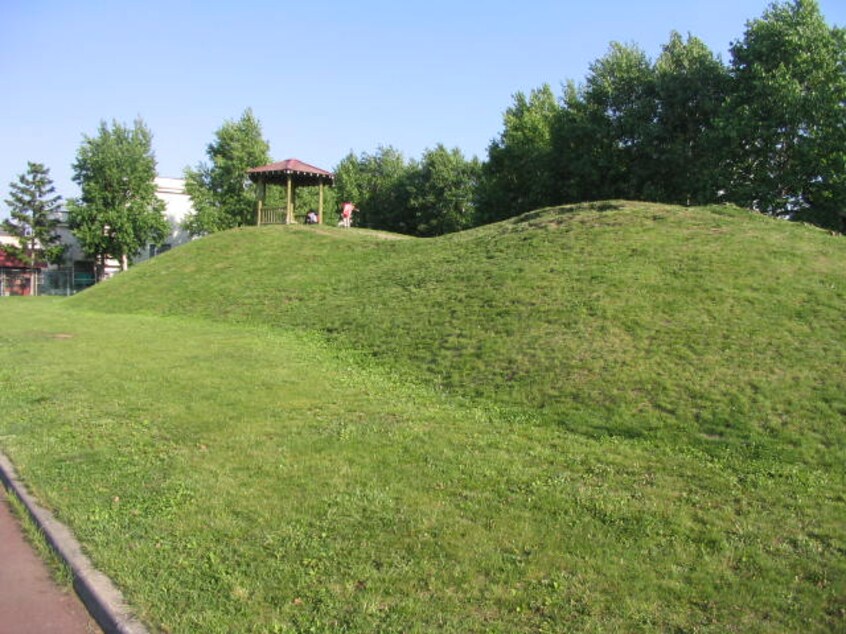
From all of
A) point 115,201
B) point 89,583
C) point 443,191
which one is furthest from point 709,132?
point 115,201

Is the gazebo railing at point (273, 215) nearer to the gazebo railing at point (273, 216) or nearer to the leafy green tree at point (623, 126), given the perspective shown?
the gazebo railing at point (273, 216)

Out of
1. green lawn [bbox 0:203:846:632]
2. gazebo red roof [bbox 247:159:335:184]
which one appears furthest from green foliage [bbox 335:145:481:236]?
green lawn [bbox 0:203:846:632]

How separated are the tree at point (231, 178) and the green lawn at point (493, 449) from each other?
45.0 m

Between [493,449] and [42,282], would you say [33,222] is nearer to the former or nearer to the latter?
[42,282]

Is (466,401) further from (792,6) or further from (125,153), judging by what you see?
(125,153)

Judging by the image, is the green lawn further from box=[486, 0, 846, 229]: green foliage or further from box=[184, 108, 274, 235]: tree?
box=[184, 108, 274, 235]: tree

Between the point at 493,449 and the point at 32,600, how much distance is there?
4036 mm

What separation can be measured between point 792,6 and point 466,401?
3037 cm

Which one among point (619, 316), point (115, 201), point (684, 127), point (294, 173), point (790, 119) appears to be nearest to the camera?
point (619, 316)

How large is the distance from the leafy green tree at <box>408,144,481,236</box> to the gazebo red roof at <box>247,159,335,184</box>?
78.5ft

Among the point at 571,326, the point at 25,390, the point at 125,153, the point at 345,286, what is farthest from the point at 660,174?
the point at 125,153

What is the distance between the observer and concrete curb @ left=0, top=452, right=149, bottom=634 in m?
3.64

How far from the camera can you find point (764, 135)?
2841 cm

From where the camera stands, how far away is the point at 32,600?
159 inches
